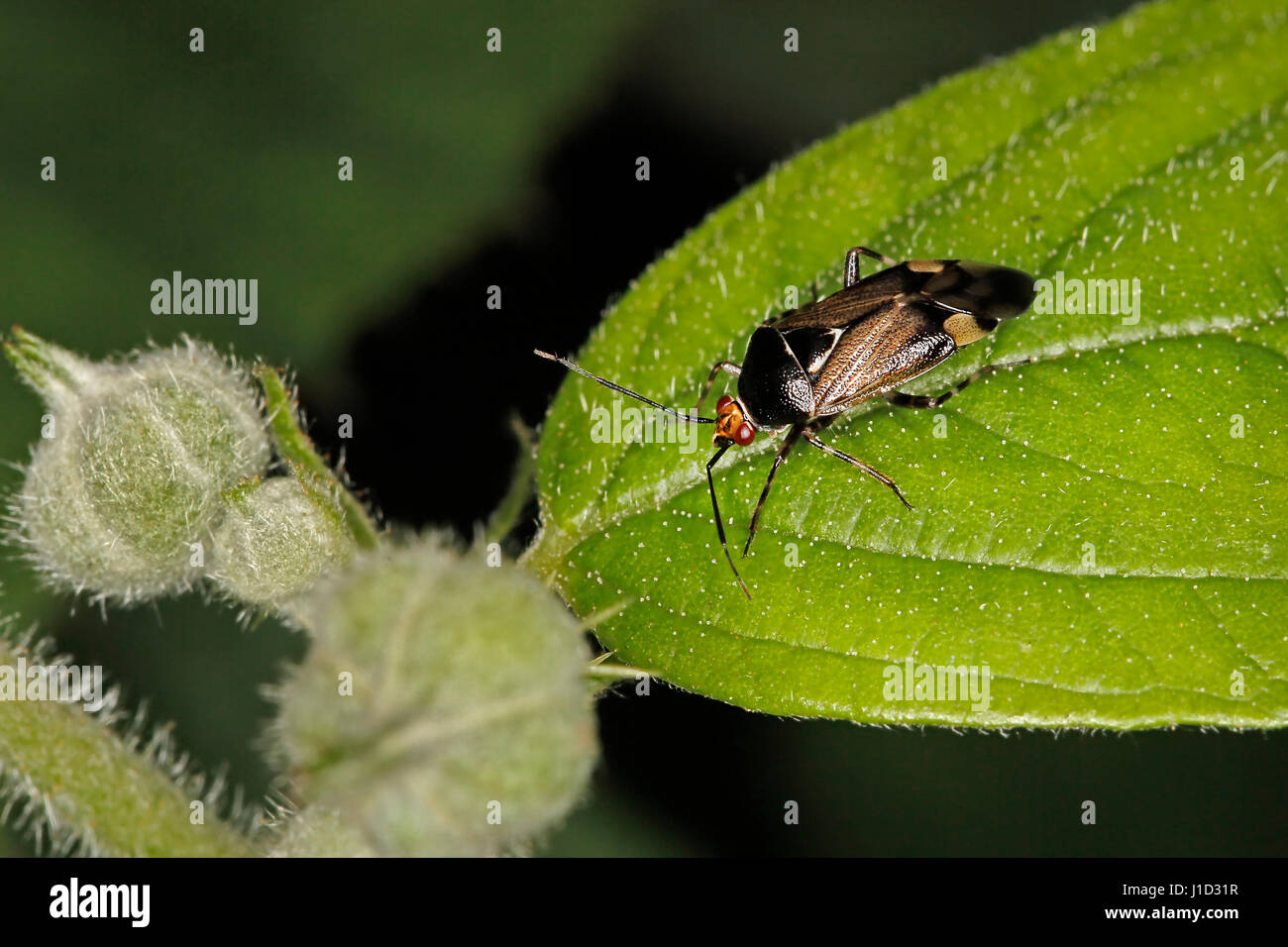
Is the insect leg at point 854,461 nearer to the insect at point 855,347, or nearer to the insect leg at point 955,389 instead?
the insect at point 855,347

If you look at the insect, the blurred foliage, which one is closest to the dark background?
the blurred foliage

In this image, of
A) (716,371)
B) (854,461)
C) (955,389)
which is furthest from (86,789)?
(955,389)

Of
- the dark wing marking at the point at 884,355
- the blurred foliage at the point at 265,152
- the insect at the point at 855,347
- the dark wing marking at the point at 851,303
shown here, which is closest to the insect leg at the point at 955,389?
the insect at the point at 855,347

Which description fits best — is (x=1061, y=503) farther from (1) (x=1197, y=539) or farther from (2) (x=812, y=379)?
(2) (x=812, y=379)

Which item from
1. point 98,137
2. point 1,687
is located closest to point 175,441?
point 1,687

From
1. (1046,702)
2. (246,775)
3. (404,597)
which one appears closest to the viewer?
(404,597)

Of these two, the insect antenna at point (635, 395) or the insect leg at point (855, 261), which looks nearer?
the insect antenna at point (635, 395)

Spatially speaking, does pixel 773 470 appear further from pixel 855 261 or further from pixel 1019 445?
pixel 855 261

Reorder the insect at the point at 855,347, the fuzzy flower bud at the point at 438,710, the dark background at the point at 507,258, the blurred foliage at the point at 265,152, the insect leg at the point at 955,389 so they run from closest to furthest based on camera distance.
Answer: the fuzzy flower bud at the point at 438,710 < the insect leg at the point at 955,389 < the insect at the point at 855,347 < the dark background at the point at 507,258 < the blurred foliage at the point at 265,152
